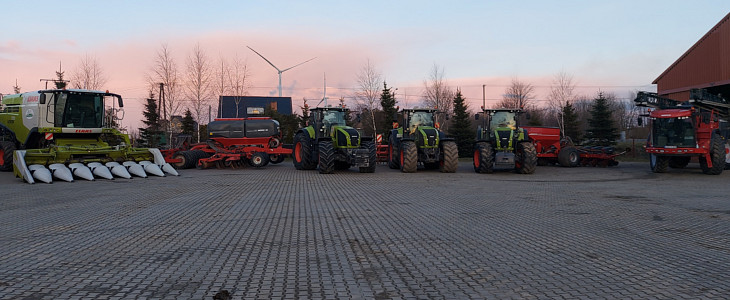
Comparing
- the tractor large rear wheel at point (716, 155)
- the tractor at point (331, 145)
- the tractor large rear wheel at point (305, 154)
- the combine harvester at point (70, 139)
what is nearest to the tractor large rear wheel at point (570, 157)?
the tractor large rear wheel at point (716, 155)

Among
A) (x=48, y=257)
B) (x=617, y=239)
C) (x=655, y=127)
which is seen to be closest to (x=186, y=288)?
(x=48, y=257)

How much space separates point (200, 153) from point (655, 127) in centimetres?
1924

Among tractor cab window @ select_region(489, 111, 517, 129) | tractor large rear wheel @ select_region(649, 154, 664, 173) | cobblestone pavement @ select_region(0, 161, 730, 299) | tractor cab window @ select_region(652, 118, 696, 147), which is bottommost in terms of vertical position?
cobblestone pavement @ select_region(0, 161, 730, 299)

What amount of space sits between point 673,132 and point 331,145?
1354 cm

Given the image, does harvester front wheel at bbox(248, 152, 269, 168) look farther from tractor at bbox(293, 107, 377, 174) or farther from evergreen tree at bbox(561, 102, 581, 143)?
evergreen tree at bbox(561, 102, 581, 143)

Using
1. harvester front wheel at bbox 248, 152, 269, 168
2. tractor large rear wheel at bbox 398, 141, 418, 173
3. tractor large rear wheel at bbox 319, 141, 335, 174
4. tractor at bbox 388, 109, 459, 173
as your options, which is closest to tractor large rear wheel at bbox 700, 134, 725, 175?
tractor at bbox 388, 109, 459, 173

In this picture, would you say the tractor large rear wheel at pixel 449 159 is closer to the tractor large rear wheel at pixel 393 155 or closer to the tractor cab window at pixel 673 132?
the tractor large rear wheel at pixel 393 155

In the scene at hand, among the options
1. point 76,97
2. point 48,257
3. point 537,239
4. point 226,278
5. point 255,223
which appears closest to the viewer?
point 226,278

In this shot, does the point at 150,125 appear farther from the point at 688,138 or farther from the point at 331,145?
the point at 688,138

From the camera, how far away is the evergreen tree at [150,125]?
36475 millimetres

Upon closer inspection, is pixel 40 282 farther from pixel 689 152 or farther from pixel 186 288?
pixel 689 152

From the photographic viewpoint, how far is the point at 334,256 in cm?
538

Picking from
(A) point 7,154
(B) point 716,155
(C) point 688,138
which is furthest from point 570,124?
(A) point 7,154

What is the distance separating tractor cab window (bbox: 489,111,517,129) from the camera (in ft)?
67.2
